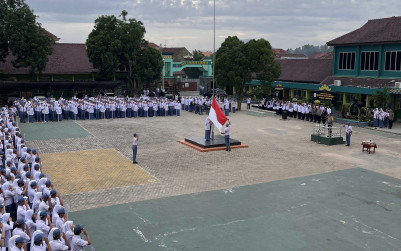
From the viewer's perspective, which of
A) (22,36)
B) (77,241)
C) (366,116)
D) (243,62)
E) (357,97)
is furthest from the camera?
(22,36)

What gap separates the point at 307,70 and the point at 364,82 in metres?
9.93

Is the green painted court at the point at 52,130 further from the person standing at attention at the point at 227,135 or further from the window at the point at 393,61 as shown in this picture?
the window at the point at 393,61

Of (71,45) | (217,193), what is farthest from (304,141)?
(71,45)

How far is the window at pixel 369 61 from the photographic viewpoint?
3422 cm

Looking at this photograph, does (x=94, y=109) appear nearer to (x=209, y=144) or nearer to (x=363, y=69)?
(x=209, y=144)

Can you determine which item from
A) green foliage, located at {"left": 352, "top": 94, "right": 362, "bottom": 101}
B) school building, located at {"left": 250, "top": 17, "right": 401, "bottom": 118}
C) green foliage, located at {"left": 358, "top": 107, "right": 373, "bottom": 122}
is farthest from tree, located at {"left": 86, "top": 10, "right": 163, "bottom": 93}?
green foliage, located at {"left": 358, "top": 107, "right": 373, "bottom": 122}

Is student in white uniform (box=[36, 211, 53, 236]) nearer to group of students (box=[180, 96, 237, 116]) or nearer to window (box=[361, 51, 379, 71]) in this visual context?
group of students (box=[180, 96, 237, 116])

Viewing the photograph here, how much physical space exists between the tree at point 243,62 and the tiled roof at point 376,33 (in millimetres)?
6336

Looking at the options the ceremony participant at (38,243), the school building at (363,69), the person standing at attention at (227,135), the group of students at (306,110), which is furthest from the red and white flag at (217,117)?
the school building at (363,69)

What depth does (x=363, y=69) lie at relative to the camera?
1403 inches

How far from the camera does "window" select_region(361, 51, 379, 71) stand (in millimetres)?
34219

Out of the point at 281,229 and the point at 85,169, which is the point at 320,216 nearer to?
the point at 281,229

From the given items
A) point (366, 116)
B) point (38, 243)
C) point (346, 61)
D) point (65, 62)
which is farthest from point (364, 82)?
point (65, 62)

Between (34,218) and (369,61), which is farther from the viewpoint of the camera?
(369,61)
